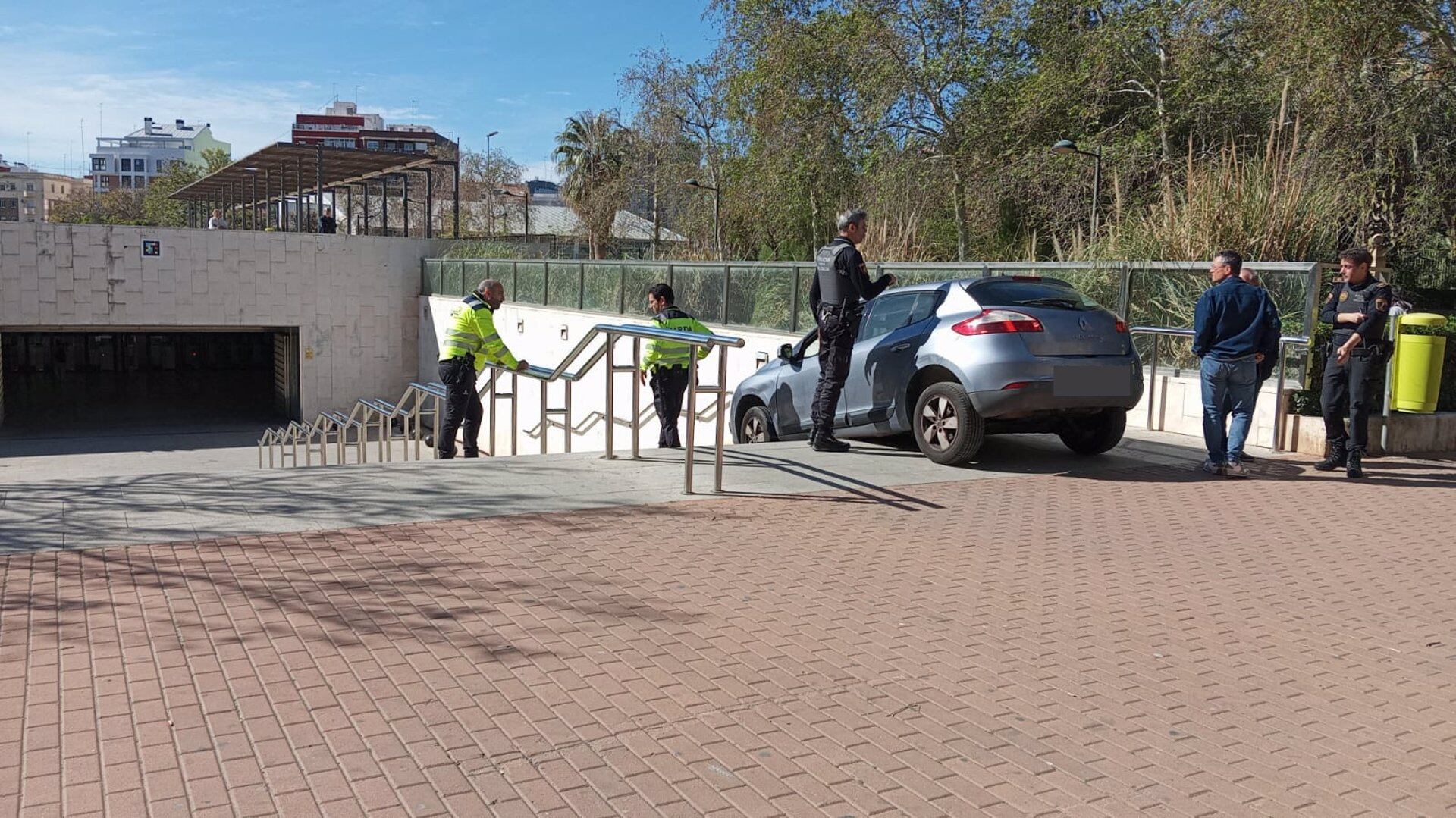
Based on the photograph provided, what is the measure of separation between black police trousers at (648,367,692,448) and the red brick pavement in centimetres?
458

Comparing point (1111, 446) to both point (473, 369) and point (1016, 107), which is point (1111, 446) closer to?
point (473, 369)

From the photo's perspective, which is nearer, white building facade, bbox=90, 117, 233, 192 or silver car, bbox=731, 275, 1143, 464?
silver car, bbox=731, 275, 1143, 464

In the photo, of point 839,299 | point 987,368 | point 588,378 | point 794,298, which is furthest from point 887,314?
point 588,378

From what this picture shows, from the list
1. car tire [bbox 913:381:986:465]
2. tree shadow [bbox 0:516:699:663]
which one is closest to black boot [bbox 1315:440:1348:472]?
car tire [bbox 913:381:986:465]

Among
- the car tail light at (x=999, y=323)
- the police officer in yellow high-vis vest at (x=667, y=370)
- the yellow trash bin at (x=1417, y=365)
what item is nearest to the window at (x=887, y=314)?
the car tail light at (x=999, y=323)

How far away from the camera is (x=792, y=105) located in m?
29.0

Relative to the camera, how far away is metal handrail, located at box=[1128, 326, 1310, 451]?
9.96 m

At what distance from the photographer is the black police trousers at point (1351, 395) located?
350 inches

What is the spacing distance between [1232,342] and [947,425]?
2236 millimetres

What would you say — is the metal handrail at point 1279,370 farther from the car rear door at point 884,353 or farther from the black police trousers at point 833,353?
→ the black police trousers at point 833,353

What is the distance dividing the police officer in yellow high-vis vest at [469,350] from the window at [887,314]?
3499 millimetres

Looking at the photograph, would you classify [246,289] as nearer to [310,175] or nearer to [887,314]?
[310,175]

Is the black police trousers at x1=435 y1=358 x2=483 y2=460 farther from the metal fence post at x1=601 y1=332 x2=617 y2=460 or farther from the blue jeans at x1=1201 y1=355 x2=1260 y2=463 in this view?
the blue jeans at x1=1201 y1=355 x2=1260 y2=463

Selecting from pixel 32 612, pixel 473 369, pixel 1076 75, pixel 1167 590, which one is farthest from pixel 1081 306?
pixel 1076 75
